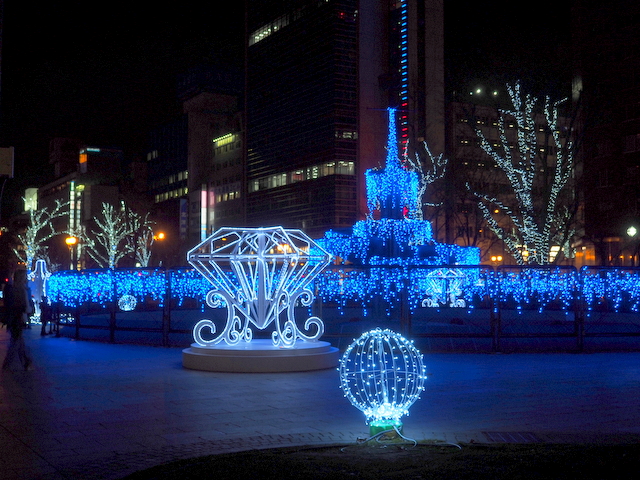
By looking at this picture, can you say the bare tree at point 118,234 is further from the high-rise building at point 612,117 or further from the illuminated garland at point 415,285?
the high-rise building at point 612,117

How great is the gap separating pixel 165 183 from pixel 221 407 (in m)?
125

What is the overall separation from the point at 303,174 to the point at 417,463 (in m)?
92.9

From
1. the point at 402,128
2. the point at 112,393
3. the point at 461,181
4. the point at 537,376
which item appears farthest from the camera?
the point at 402,128

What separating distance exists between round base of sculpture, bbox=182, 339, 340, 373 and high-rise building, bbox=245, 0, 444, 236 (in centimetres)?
7020

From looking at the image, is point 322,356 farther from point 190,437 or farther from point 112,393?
point 190,437

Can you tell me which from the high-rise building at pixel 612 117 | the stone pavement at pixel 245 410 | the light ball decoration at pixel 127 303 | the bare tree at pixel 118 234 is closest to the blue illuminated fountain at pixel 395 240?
the light ball decoration at pixel 127 303

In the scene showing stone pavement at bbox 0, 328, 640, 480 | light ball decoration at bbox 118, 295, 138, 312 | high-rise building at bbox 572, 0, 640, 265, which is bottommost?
stone pavement at bbox 0, 328, 640, 480

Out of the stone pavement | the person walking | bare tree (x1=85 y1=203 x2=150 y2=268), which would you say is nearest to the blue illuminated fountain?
the stone pavement

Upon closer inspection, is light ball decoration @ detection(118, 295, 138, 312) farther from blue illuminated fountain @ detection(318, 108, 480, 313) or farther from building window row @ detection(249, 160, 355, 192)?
building window row @ detection(249, 160, 355, 192)

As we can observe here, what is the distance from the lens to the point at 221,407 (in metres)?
9.91

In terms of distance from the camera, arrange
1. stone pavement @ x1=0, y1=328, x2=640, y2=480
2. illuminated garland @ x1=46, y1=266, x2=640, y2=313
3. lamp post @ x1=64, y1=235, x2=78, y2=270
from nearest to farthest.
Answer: stone pavement @ x1=0, y1=328, x2=640, y2=480
illuminated garland @ x1=46, y1=266, x2=640, y2=313
lamp post @ x1=64, y1=235, x2=78, y2=270

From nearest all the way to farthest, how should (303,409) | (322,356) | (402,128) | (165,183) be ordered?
(303,409)
(322,356)
(402,128)
(165,183)

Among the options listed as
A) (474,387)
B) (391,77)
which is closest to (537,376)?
(474,387)

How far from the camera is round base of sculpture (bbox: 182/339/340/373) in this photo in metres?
13.7
